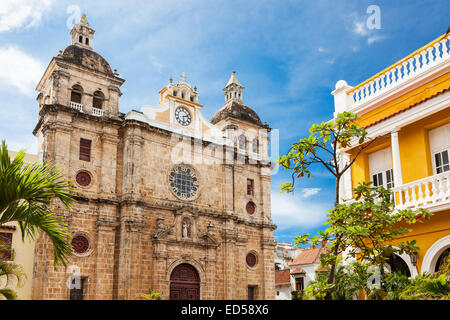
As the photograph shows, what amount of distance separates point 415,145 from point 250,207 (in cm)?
1675

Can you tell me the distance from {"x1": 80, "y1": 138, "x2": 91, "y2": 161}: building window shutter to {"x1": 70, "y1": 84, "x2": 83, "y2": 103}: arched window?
240 cm

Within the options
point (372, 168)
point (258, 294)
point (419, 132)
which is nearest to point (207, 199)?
point (258, 294)

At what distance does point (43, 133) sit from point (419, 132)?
1688 centimetres

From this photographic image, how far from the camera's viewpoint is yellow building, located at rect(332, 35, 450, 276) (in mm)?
9672

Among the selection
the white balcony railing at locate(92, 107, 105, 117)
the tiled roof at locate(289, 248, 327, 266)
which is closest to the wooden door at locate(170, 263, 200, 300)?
the white balcony railing at locate(92, 107, 105, 117)

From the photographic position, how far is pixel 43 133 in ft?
70.6

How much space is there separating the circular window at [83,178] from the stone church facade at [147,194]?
66 mm

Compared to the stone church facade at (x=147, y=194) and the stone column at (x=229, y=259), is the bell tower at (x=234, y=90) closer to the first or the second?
the stone church facade at (x=147, y=194)

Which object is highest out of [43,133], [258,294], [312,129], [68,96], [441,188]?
[68,96]

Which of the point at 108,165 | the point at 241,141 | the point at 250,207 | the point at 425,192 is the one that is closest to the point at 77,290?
the point at 108,165

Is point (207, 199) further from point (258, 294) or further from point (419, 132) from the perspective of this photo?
point (419, 132)
